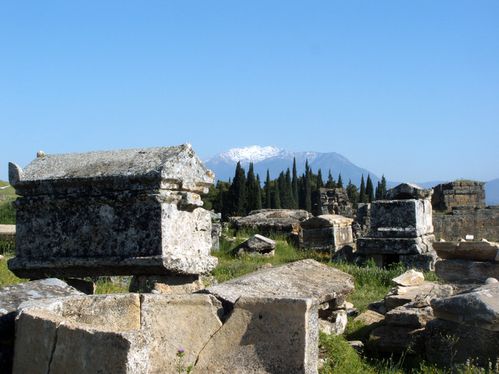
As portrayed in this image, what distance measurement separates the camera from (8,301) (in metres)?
4.48

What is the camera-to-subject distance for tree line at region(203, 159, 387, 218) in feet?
138

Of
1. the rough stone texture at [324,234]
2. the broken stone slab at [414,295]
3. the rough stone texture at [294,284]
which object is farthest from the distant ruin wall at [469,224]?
the rough stone texture at [294,284]

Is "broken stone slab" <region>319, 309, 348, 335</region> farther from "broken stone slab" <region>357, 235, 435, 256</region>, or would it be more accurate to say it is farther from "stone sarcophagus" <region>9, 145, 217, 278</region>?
"broken stone slab" <region>357, 235, 435, 256</region>

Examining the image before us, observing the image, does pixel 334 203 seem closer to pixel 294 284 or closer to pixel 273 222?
pixel 273 222

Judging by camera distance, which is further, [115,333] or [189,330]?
[189,330]

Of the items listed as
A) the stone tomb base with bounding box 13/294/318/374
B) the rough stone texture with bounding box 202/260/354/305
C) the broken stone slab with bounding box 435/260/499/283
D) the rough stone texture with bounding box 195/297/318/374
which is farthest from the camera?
the broken stone slab with bounding box 435/260/499/283

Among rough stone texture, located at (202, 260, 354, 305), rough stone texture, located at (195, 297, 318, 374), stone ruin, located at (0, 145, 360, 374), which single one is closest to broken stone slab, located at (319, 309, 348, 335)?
stone ruin, located at (0, 145, 360, 374)

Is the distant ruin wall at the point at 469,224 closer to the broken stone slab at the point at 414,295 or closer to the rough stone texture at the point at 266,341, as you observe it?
the broken stone slab at the point at 414,295

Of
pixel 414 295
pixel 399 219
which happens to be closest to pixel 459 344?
pixel 414 295

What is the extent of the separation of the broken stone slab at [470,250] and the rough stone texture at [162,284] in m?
4.40

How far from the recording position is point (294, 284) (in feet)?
21.6

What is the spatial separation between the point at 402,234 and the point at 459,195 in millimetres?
15552

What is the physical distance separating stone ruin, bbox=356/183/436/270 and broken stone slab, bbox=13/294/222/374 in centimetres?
729

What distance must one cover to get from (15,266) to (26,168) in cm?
99
